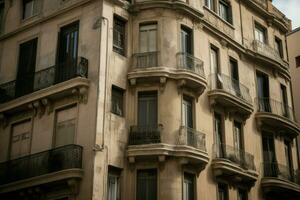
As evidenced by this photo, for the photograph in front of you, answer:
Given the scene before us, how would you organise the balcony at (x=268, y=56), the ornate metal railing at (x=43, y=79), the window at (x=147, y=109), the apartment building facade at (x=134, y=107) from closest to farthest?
the apartment building facade at (x=134, y=107) < the ornate metal railing at (x=43, y=79) < the window at (x=147, y=109) < the balcony at (x=268, y=56)

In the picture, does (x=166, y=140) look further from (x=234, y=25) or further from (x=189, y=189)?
(x=234, y=25)

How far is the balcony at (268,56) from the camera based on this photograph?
3331cm

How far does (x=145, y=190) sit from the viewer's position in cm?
2519

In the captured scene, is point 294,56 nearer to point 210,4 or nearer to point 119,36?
point 210,4

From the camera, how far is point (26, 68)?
2934 cm

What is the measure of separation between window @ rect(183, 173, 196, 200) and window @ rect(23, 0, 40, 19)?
12.1m

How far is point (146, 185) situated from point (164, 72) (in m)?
5.25

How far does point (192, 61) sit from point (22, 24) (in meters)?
9.62

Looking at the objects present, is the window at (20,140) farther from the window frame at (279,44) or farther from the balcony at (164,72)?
the window frame at (279,44)

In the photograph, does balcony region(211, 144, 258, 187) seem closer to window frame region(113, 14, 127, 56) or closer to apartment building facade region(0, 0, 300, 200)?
apartment building facade region(0, 0, 300, 200)

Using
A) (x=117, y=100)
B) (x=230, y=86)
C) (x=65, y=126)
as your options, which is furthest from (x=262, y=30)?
(x=65, y=126)

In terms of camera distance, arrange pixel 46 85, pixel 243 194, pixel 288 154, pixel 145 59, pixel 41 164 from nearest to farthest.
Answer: pixel 41 164, pixel 46 85, pixel 145 59, pixel 243 194, pixel 288 154

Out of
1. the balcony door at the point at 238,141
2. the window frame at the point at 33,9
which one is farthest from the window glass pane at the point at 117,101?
the window frame at the point at 33,9

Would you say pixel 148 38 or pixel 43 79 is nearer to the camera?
pixel 43 79
